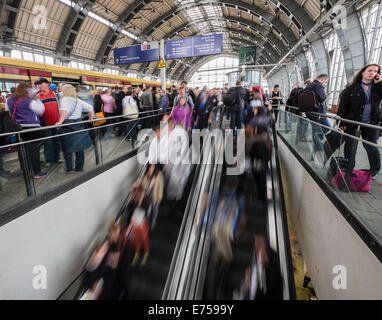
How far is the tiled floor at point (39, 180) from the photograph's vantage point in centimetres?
287

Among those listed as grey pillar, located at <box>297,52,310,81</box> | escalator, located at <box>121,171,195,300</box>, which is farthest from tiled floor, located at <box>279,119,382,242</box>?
grey pillar, located at <box>297,52,310,81</box>

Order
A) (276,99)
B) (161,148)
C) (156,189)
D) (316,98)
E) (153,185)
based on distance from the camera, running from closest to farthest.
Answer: (316,98) < (156,189) < (153,185) < (161,148) < (276,99)

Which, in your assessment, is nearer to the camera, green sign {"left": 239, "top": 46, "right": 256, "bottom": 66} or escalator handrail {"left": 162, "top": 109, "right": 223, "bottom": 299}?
escalator handrail {"left": 162, "top": 109, "right": 223, "bottom": 299}

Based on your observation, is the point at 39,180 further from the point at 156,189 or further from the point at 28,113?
the point at 156,189

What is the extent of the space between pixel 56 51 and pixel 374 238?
23050 mm

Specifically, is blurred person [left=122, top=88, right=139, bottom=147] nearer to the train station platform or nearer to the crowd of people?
the train station platform

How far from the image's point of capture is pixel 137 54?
526 inches

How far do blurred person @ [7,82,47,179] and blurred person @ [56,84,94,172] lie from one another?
36cm

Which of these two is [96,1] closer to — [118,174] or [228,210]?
[118,174]

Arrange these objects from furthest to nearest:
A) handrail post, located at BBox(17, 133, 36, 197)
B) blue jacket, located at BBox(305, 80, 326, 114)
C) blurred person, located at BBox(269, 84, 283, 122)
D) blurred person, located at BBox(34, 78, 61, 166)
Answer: blurred person, located at BBox(269, 84, 283, 122)
blue jacket, located at BBox(305, 80, 326, 114)
blurred person, located at BBox(34, 78, 61, 166)
handrail post, located at BBox(17, 133, 36, 197)

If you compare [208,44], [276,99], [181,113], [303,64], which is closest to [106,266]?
[181,113]

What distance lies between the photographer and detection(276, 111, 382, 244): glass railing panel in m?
2.29

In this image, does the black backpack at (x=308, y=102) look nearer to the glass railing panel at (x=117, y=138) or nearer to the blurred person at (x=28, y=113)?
the glass railing panel at (x=117, y=138)

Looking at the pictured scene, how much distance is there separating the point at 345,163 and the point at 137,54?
13.6 m
